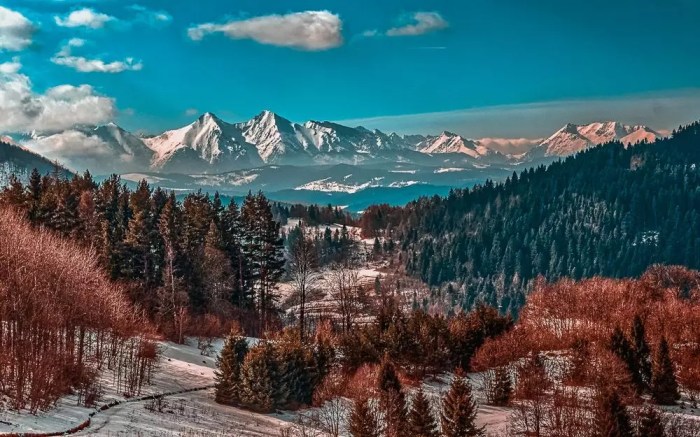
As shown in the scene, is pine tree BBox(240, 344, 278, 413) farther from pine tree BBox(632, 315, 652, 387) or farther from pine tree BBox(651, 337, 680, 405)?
pine tree BBox(632, 315, 652, 387)

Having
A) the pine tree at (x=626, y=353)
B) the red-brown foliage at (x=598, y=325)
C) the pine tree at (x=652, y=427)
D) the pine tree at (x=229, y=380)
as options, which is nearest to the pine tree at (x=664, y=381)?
the pine tree at (x=626, y=353)

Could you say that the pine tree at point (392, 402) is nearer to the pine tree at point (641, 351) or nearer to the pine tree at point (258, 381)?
the pine tree at point (258, 381)

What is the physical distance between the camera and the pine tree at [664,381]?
1817 inches

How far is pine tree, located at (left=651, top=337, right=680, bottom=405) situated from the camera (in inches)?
1817

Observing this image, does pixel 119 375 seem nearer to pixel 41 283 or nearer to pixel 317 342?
pixel 41 283

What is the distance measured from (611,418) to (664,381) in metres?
18.3

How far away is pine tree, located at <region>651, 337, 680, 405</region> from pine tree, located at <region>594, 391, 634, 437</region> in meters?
16.6

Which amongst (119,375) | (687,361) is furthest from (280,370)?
(687,361)

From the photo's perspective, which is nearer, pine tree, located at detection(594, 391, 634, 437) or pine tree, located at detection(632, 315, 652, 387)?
pine tree, located at detection(594, 391, 634, 437)

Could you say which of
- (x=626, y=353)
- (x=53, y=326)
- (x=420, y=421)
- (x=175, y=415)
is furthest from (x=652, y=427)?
(x=53, y=326)

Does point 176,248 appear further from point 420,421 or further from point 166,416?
point 420,421

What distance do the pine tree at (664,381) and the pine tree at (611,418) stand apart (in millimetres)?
16598

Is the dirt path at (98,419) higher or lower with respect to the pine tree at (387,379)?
lower

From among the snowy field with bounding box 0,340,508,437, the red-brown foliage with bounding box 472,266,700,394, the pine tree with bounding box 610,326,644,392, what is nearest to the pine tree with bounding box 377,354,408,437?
the snowy field with bounding box 0,340,508,437
